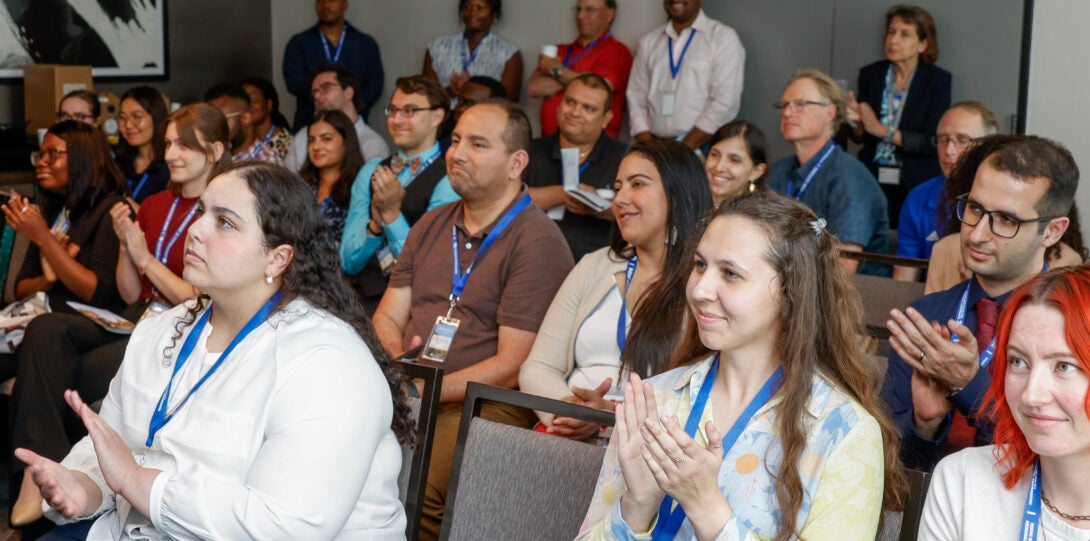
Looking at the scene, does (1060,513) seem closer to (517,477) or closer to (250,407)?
(517,477)

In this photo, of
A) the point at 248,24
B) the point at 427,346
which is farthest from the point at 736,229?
the point at 248,24

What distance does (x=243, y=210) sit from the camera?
2.12 meters

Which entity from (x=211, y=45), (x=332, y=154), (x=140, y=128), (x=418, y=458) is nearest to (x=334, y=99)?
(x=140, y=128)

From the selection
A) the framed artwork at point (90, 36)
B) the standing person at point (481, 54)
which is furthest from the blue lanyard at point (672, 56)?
the framed artwork at point (90, 36)

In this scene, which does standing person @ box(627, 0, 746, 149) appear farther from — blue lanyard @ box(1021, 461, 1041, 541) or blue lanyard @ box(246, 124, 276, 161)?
blue lanyard @ box(1021, 461, 1041, 541)

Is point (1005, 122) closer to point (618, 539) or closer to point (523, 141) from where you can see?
point (523, 141)

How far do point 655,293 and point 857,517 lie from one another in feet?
3.45

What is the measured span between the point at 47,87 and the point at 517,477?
17.9 feet

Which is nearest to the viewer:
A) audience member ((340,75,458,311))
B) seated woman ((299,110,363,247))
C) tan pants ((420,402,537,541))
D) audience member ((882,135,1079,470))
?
audience member ((882,135,1079,470))

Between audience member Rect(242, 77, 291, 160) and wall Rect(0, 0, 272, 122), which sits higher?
wall Rect(0, 0, 272, 122)

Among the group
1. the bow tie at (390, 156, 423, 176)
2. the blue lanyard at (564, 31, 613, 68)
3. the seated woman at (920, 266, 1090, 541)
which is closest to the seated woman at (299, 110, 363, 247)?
the bow tie at (390, 156, 423, 176)

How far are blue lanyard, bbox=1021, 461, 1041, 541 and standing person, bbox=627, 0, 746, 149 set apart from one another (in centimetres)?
458

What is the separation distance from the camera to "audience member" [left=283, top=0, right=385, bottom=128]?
7574mm

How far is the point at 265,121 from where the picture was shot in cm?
694
